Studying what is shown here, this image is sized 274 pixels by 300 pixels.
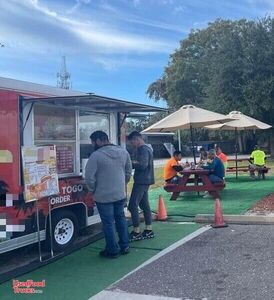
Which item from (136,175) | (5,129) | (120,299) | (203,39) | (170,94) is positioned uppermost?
(203,39)

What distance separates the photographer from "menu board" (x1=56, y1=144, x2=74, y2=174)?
7.01m

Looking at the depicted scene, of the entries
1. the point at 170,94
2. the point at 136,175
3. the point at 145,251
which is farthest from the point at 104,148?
the point at 170,94

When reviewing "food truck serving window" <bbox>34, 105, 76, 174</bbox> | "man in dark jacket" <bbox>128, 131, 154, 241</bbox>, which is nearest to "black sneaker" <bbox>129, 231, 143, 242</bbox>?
"man in dark jacket" <bbox>128, 131, 154, 241</bbox>

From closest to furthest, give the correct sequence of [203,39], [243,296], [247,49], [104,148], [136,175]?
1. [243,296]
2. [104,148]
3. [136,175]
4. [247,49]
5. [203,39]

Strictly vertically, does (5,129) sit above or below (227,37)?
below

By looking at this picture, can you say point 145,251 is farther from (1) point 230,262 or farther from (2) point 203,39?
(2) point 203,39

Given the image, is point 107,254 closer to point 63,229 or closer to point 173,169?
point 63,229

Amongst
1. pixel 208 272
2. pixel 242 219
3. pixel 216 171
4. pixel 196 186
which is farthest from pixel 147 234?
pixel 216 171

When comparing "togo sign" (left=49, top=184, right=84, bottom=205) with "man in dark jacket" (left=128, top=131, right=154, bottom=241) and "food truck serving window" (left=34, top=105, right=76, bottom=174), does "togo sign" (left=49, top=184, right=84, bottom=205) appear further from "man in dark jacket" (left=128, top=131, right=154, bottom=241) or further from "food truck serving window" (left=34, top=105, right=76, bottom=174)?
"man in dark jacket" (left=128, top=131, right=154, bottom=241)

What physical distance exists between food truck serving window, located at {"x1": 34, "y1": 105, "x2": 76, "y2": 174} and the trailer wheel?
672 mm

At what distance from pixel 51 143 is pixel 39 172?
0.96m

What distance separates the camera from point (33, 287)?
5.32m

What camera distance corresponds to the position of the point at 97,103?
23.6 ft

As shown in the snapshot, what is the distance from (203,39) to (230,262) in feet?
140
